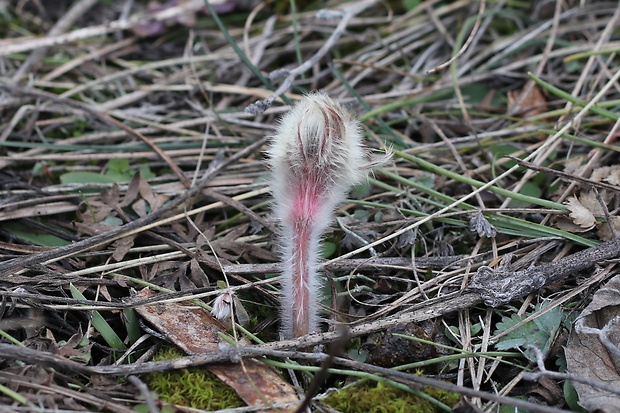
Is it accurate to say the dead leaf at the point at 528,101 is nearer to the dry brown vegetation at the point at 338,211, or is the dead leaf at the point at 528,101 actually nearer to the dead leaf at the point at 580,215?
the dry brown vegetation at the point at 338,211

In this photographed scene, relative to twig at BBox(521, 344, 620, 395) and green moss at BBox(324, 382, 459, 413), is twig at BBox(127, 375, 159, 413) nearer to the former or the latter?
green moss at BBox(324, 382, 459, 413)

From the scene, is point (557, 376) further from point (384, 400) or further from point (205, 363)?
point (205, 363)

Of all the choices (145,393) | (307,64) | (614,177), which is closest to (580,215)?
(614,177)

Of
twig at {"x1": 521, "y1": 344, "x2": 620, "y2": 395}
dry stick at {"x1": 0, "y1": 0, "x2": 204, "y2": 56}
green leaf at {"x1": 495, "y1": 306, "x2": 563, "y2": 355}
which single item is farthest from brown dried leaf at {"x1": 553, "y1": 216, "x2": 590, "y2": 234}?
dry stick at {"x1": 0, "y1": 0, "x2": 204, "y2": 56}

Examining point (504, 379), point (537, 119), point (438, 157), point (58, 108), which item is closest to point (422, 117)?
point (438, 157)

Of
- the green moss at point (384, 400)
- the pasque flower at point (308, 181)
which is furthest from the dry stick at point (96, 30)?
the green moss at point (384, 400)

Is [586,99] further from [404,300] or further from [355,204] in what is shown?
[404,300]
